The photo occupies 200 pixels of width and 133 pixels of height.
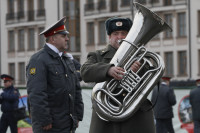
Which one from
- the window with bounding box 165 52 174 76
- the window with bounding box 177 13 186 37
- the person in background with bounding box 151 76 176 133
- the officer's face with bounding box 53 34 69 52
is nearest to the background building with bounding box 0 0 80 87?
the window with bounding box 165 52 174 76

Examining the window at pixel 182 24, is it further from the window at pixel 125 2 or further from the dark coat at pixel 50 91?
the dark coat at pixel 50 91

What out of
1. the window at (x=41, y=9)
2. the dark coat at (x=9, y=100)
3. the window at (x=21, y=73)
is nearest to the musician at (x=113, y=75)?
the dark coat at (x=9, y=100)

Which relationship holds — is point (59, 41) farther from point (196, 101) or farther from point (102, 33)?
point (102, 33)

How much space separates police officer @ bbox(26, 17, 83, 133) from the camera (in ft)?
22.2

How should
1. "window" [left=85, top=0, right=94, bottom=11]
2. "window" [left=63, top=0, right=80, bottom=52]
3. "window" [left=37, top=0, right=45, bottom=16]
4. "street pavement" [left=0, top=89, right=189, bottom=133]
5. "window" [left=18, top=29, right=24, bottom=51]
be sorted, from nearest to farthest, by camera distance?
"street pavement" [left=0, top=89, right=189, bottom=133], "window" [left=85, top=0, right=94, bottom=11], "window" [left=63, top=0, right=80, bottom=52], "window" [left=37, top=0, right=45, bottom=16], "window" [left=18, top=29, right=24, bottom=51]

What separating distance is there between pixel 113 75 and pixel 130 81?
18 cm

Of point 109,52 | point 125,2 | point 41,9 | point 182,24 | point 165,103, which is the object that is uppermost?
point 125,2

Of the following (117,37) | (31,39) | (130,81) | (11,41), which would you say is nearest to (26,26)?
(31,39)

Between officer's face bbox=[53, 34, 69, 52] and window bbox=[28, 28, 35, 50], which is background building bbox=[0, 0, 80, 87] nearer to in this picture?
window bbox=[28, 28, 35, 50]

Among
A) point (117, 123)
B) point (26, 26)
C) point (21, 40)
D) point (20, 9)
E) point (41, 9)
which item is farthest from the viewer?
point (21, 40)

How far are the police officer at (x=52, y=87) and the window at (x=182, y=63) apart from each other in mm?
42736

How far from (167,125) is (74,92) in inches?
363

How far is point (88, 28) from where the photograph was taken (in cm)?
5684

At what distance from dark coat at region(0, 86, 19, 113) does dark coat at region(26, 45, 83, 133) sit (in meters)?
7.41
